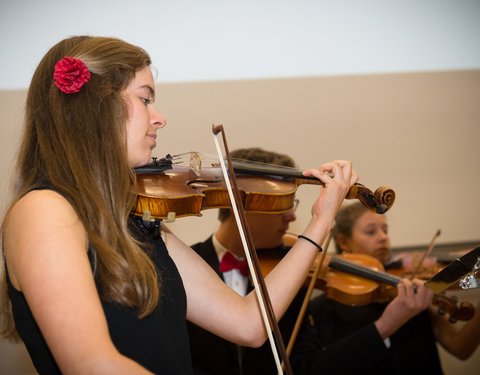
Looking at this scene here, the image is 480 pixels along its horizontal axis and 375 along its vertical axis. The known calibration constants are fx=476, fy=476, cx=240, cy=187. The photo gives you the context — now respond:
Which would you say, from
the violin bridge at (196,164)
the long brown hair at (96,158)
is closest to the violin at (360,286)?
the violin bridge at (196,164)

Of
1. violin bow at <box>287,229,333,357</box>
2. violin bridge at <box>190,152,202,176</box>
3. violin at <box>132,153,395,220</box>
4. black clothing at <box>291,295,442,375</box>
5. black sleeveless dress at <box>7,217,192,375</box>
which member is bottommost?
black clothing at <box>291,295,442,375</box>

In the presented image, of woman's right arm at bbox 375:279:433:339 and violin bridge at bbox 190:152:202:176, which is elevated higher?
violin bridge at bbox 190:152:202:176

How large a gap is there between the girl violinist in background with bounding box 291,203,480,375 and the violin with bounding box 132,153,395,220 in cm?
65

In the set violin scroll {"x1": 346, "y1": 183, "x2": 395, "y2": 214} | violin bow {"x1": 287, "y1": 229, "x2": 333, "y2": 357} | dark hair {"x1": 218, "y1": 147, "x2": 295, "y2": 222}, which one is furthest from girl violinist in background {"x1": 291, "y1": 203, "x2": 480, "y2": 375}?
violin scroll {"x1": 346, "y1": 183, "x2": 395, "y2": 214}

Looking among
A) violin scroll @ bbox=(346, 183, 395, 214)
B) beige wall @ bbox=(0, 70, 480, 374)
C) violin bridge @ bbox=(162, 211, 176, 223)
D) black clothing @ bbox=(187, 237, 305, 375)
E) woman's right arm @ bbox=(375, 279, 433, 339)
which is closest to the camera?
violin bridge @ bbox=(162, 211, 176, 223)

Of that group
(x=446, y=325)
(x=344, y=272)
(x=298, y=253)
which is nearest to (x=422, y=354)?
(x=446, y=325)

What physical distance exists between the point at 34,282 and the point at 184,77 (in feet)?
5.03

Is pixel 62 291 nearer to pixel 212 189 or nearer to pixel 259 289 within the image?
pixel 259 289

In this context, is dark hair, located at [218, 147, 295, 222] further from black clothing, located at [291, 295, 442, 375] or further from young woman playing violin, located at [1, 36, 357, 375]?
young woman playing violin, located at [1, 36, 357, 375]

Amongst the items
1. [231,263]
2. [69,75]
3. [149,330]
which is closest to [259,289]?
[149,330]

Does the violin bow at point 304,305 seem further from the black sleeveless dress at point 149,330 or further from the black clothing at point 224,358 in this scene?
the black sleeveless dress at point 149,330

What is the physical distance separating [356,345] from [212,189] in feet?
2.85

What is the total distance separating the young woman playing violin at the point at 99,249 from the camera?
0.67 metres

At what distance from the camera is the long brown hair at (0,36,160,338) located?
2.59ft
